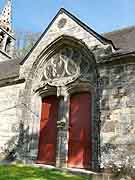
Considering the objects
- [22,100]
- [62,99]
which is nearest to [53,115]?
[62,99]

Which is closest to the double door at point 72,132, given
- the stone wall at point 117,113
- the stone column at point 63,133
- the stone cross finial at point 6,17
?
the stone column at point 63,133

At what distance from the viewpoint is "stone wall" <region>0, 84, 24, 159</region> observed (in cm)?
986

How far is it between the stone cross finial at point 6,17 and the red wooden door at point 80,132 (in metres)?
15.1

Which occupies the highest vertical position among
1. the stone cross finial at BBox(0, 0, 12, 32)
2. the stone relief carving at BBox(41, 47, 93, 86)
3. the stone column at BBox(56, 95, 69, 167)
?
the stone cross finial at BBox(0, 0, 12, 32)

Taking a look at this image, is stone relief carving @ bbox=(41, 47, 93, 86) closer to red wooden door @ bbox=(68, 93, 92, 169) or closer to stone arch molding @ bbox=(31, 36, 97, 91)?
stone arch molding @ bbox=(31, 36, 97, 91)

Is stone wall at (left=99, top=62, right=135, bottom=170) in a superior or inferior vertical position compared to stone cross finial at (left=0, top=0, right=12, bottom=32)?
inferior

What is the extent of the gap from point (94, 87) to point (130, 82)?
4.70ft


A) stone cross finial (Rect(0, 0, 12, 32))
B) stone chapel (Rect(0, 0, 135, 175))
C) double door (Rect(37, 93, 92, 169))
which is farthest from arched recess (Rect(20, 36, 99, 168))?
stone cross finial (Rect(0, 0, 12, 32))

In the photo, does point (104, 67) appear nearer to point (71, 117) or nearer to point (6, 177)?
point (71, 117)

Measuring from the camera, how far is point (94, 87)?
8766 mm

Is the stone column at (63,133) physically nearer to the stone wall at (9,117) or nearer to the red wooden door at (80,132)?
the red wooden door at (80,132)

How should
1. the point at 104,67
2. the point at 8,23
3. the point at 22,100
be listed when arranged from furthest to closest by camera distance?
1. the point at 8,23
2. the point at 22,100
3. the point at 104,67

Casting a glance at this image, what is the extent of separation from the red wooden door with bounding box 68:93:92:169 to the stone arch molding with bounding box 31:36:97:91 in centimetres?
79

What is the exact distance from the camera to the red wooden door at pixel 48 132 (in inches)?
364
